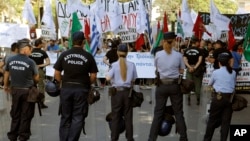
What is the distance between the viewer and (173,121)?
898 centimetres

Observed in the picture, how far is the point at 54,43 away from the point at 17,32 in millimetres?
3687

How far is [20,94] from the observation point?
9.15 m

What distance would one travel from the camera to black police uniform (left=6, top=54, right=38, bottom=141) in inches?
360

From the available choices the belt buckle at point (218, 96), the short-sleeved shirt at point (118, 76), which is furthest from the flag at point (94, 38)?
the belt buckle at point (218, 96)

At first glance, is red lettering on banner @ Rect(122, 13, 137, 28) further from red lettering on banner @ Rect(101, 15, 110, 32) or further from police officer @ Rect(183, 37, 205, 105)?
police officer @ Rect(183, 37, 205, 105)

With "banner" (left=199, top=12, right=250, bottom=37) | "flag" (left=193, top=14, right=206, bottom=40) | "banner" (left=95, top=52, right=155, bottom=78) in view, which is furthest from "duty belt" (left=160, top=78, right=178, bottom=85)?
"banner" (left=95, top=52, right=155, bottom=78)

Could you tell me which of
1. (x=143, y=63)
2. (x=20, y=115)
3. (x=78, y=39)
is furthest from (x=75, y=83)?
(x=143, y=63)

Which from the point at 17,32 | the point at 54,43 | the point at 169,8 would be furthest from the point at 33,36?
the point at 169,8

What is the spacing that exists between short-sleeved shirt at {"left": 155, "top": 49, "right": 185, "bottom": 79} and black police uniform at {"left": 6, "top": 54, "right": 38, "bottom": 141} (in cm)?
220

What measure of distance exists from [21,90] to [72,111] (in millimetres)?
1186

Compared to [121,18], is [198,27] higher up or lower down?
lower down

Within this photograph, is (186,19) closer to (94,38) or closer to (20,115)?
(94,38)

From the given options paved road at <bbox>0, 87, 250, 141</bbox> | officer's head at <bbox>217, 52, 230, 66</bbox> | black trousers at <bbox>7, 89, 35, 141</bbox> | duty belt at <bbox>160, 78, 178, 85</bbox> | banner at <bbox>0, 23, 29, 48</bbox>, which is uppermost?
banner at <bbox>0, 23, 29, 48</bbox>

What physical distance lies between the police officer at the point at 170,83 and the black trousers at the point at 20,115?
211 centimetres
